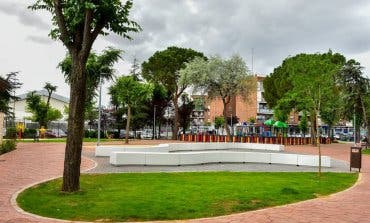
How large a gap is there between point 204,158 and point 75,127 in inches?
449

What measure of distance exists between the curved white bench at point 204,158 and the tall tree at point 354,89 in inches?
847

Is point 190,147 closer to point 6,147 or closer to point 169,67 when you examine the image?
point 6,147

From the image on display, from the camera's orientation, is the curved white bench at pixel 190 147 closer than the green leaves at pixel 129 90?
Yes

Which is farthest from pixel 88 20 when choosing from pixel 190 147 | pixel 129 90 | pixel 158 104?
pixel 158 104

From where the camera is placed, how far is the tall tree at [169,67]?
193 feet

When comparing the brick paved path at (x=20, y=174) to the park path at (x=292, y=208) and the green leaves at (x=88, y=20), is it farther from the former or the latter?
the green leaves at (x=88, y=20)

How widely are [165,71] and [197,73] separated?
11.5m

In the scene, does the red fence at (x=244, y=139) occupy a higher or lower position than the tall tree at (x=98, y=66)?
lower

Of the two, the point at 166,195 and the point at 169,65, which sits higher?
the point at 169,65

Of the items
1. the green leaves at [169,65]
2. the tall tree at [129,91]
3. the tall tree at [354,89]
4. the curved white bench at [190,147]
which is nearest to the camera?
the curved white bench at [190,147]

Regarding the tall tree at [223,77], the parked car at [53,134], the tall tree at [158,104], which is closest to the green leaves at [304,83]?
the tall tree at [223,77]

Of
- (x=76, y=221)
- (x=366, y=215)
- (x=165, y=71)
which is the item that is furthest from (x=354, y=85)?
(x=76, y=221)

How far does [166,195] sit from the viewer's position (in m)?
12.2

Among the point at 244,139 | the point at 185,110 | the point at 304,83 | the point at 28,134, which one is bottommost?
the point at 244,139
